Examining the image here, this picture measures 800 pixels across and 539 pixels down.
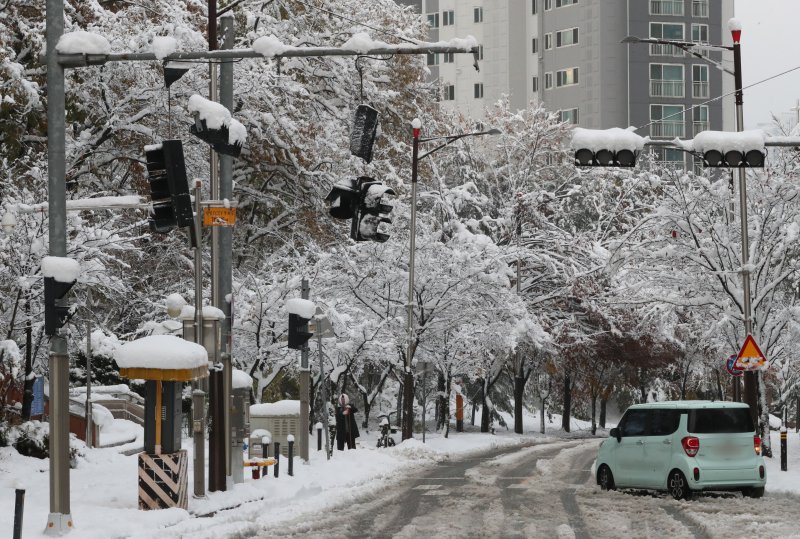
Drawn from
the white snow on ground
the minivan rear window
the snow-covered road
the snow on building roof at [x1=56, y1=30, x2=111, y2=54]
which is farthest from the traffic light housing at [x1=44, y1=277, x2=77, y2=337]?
the minivan rear window

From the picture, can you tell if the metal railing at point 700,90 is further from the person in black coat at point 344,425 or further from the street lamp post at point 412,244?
the person in black coat at point 344,425

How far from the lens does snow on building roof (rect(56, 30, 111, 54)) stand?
52.2 ft

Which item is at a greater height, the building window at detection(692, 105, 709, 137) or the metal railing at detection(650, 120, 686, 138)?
the building window at detection(692, 105, 709, 137)

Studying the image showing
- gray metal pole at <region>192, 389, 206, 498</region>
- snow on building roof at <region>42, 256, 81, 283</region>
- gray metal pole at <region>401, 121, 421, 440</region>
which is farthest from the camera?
gray metal pole at <region>401, 121, 421, 440</region>

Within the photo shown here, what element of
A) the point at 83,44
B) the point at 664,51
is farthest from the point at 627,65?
the point at 83,44

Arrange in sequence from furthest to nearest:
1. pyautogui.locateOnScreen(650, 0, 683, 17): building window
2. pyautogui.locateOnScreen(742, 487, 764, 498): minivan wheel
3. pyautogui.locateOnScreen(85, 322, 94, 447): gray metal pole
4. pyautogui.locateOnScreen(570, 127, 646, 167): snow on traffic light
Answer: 1. pyautogui.locateOnScreen(650, 0, 683, 17): building window
2. pyautogui.locateOnScreen(85, 322, 94, 447): gray metal pole
3. pyautogui.locateOnScreen(570, 127, 646, 167): snow on traffic light
4. pyautogui.locateOnScreen(742, 487, 764, 498): minivan wheel

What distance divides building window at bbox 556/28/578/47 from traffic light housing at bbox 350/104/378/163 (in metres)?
72.0

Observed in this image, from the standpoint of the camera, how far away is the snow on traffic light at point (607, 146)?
2241cm

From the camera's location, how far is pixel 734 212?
117 ft

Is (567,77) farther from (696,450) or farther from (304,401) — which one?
(696,450)

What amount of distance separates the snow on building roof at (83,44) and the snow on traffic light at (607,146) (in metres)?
9.22

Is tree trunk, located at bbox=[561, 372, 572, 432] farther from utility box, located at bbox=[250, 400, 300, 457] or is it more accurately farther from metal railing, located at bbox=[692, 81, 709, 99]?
utility box, located at bbox=[250, 400, 300, 457]

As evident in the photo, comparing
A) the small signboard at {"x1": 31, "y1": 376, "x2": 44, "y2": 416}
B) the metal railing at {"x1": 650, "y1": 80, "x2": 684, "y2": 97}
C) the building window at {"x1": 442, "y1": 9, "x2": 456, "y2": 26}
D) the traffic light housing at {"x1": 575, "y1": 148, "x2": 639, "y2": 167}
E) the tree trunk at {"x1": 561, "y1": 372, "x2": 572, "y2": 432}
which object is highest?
the building window at {"x1": 442, "y1": 9, "x2": 456, "y2": 26}

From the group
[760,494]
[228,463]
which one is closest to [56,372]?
[228,463]
